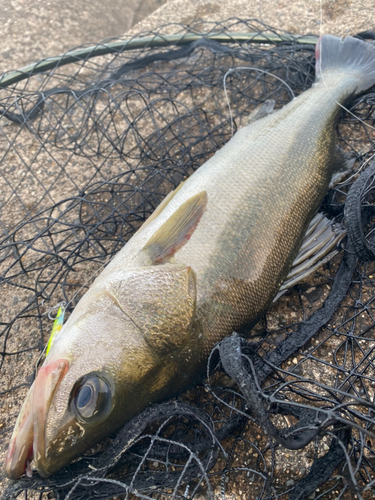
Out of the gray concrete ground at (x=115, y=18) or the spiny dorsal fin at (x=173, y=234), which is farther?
the gray concrete ground at (x=115, y=18)

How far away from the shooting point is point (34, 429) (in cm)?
183

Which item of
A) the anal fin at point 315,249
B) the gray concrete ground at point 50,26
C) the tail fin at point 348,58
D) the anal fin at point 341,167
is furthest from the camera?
the gray concrete ground at point 50,26

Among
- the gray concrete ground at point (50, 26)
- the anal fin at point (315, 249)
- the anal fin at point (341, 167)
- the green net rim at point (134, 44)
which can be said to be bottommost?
the anal fin at point (315, 249)

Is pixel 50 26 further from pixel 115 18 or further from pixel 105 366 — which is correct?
pixel 105 366

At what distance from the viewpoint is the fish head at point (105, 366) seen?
185cm

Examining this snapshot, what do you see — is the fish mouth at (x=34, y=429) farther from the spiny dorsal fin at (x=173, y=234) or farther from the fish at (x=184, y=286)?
the spiny dorsal fin at (x=173, y=234)

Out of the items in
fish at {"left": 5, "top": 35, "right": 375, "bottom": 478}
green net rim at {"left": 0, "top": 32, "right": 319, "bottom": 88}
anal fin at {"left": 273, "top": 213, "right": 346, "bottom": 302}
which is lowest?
anal fin at {"left": 273, "top": 213, "right": 346, "bottom": 302}

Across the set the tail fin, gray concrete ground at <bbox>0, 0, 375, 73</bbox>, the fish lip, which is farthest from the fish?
gray concrete ground at <bbox>0, 0, 375, 73</bbox>

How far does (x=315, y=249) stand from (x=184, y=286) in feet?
3.58

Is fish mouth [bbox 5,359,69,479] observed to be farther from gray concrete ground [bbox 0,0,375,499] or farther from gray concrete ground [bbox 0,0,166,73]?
gray concrete ground [bbox 0,0,166,73]

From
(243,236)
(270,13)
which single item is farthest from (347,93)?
(270,13)

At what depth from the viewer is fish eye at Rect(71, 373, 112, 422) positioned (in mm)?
1900

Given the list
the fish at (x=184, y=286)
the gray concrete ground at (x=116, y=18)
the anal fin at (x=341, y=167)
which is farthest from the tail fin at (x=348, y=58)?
the gray concrete ground at (x=116, y=18)

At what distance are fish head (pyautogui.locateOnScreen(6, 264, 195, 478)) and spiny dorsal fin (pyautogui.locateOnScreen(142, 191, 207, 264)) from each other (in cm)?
12
